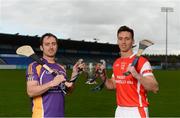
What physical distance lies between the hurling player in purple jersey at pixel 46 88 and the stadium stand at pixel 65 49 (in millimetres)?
63063

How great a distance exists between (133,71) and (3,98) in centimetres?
1270

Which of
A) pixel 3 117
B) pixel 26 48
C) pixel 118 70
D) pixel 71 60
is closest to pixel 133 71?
pixel 118 70

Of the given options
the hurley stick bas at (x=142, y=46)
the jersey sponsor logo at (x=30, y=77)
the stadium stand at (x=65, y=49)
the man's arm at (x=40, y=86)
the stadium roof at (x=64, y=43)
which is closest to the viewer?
the man's arm at (x=40, y=86)

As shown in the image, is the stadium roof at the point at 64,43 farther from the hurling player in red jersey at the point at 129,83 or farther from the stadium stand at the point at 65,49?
the hurling player in red jersey at the point at 129,83

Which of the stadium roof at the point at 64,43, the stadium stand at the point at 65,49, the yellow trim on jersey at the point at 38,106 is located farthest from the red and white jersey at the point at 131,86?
the stadium roof at the point at 64,43

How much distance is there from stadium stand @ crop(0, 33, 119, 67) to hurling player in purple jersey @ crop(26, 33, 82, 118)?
6306 centimetres

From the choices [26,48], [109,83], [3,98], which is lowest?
[3,98]

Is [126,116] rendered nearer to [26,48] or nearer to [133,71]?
[133,71]

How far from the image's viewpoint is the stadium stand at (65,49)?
71312 mm

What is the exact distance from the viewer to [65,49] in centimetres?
8456

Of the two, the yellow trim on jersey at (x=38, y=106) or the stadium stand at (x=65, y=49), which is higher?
the stadium stand at (x=65, y=49)

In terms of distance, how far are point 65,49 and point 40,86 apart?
264 ft

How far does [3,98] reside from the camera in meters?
16.2

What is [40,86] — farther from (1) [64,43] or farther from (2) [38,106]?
(1) [64,43]
